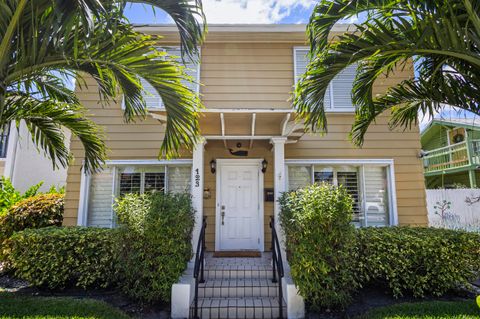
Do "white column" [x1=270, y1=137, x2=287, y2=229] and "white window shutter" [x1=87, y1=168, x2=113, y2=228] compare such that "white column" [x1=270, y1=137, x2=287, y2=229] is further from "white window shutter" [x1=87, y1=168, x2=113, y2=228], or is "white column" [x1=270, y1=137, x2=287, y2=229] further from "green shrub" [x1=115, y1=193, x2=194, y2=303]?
"white window shutter" [x1=87, y1=168, x2=113, y2=228]

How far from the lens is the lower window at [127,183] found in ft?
22.6

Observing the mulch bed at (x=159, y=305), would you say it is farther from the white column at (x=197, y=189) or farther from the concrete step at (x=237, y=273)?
the white column at (x=197, y=189)

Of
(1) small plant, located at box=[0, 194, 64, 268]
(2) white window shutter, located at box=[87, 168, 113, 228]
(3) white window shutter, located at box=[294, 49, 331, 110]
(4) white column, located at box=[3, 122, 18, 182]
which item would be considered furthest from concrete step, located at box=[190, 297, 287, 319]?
(4) white column, located at box=[3, 122, 18, 182]

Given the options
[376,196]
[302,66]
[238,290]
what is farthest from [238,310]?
[302,66]

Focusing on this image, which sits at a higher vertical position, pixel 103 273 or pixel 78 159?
pixel 78 159

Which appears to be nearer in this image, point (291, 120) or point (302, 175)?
point (291, 120)

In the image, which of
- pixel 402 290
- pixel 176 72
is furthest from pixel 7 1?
pixel 402 290

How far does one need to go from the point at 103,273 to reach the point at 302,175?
4.82 metres

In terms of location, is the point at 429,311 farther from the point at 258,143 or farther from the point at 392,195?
the point at 258,143

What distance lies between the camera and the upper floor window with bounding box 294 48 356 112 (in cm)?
724

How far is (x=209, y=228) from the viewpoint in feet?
22.5

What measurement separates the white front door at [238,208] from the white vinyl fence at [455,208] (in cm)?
717

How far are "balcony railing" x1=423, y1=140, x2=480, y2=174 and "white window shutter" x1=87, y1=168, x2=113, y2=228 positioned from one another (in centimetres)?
1290

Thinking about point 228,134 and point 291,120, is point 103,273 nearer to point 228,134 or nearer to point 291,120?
point 228,134
